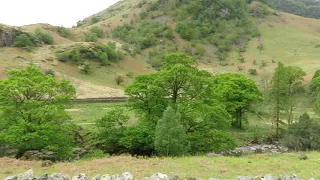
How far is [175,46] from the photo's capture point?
140250 millimetres

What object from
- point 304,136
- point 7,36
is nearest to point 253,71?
point 304,136

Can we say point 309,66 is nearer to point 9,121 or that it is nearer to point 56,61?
point 56,61

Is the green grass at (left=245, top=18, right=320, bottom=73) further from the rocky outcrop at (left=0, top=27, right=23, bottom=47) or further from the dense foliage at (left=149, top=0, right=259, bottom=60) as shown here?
the rocky outcrop at (left=0, top=27, right=23, bottom=47)

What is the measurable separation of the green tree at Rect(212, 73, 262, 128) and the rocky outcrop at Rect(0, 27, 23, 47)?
6364 cm

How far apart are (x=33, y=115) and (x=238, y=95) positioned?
105 ft

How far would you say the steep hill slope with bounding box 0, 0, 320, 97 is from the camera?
277ft

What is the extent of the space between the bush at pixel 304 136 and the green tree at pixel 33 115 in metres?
25.4

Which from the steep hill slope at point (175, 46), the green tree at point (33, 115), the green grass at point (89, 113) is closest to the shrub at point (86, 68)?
the steep hill slope at point (175, 46)

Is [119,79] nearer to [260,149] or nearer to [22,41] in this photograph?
[22,41]

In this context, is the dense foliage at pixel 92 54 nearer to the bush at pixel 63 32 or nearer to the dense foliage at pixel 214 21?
the bush at pixel 63 32

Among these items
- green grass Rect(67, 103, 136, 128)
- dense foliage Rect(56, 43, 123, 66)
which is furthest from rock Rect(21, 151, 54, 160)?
dense foliage Rect(56, 43, 123, 66)

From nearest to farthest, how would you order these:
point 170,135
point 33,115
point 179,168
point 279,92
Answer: point 179,168 < point 170,135 < point 33,115 < point 279,92

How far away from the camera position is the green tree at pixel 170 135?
27.1 m

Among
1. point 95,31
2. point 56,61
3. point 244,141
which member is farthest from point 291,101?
point 95,31
